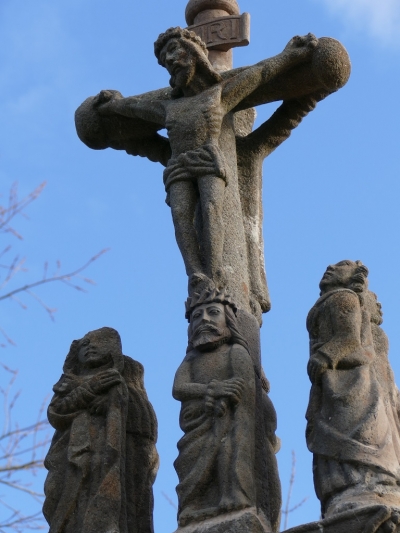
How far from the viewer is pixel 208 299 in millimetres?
8859

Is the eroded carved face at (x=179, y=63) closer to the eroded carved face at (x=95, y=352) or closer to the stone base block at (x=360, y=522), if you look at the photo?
the eroded carved face at (x=95, y=352)

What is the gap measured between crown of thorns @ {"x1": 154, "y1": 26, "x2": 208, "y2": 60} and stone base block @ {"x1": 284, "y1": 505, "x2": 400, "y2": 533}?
12.2ft

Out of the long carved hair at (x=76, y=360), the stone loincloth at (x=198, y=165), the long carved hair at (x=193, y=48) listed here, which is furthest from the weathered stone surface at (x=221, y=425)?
the long carved hair at (x=193, y=48)

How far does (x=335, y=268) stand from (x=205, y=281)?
2.55ft

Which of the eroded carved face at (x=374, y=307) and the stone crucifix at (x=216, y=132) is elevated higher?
the stone crucifix at (x=216, y=132)

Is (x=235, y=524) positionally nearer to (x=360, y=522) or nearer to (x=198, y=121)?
(x=360, y=522)

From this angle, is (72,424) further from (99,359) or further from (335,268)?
(335,268)

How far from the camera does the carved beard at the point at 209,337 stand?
866 centimetres

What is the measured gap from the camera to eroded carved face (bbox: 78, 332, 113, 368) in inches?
364

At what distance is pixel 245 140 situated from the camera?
404 inches

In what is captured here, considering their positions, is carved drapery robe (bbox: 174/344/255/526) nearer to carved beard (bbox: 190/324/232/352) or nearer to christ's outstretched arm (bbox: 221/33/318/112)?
carved beard (bbox: 190/324/232/352)

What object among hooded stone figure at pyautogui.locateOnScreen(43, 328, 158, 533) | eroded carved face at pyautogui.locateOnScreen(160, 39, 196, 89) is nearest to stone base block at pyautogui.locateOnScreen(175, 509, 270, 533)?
hooded stone figure at pyautogui.locateOnScreen(43, 328, 158, 533)

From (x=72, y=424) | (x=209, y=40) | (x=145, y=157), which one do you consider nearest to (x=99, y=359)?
(x=72, y=424)

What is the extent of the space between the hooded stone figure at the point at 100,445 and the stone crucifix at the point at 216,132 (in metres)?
0.71
